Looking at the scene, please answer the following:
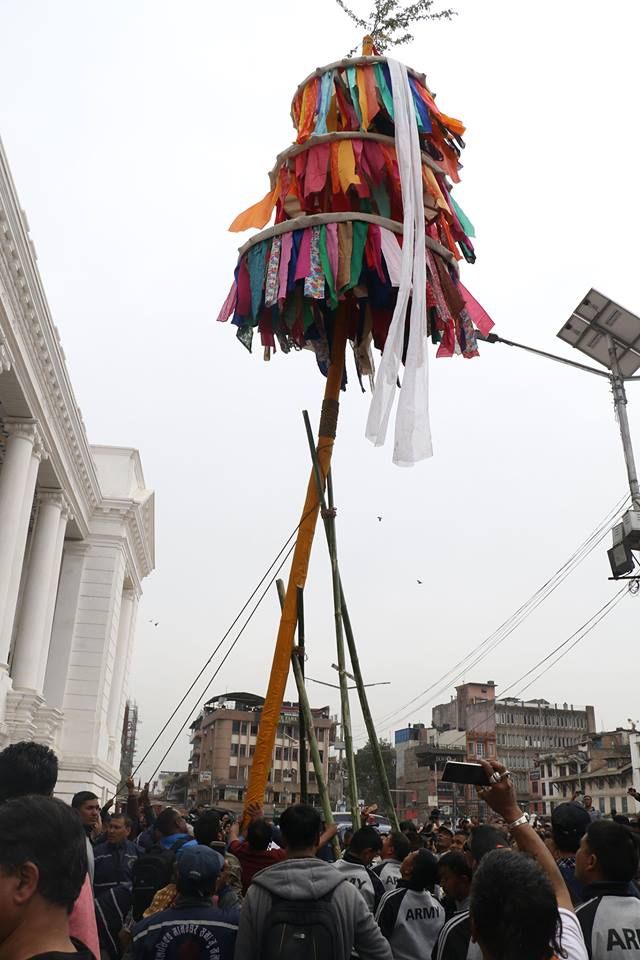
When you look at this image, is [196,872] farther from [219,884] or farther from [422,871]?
[422,871]

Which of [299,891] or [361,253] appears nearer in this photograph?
[299,891]

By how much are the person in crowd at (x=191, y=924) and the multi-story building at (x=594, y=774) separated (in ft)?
206

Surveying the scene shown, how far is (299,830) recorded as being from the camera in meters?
3.67

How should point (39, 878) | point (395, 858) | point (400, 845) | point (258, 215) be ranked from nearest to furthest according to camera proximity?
point (39, 878) < point (400, 845) < point (395, 858) < point (258, 215)

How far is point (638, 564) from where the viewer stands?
10773 mm

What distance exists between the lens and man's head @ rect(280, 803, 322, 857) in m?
3.66

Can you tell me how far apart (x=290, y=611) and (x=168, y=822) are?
2.60 meters

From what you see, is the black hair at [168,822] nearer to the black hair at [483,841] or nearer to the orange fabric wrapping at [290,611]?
the orange fabric wrapping at [290,611]

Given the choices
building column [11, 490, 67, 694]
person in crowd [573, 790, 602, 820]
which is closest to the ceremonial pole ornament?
person in crowd [573, 790, 602, 820]

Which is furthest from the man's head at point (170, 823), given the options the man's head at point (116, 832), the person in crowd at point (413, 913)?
the person in crowd at point (413, 913)

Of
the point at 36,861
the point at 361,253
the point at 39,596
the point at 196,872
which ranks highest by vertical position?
the point at 39,596

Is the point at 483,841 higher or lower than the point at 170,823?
higher

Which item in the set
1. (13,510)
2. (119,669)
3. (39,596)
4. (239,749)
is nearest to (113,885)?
(13,510)

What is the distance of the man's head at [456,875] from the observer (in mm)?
4535
